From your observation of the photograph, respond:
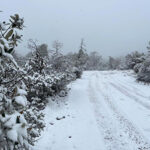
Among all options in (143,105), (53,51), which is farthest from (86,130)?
(53,51)

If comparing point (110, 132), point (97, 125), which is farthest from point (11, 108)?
point (97, 125)

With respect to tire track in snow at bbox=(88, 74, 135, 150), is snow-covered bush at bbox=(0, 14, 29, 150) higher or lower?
higher

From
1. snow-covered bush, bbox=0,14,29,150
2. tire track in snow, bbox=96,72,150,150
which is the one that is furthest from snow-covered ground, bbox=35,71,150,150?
snow-covered bush, bbox=0,14,29,150

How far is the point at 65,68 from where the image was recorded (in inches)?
423

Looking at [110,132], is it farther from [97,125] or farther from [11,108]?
[11,108]

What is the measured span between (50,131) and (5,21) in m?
4.16

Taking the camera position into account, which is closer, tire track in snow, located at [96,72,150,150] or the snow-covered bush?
the snow-covered bush

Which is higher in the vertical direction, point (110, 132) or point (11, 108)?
point (11, 108)

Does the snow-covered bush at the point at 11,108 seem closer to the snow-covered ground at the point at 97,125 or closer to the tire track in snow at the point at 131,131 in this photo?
the snow-covered ground at the point at 97,125

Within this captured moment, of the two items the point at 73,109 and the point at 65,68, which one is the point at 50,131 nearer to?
the point at 73,109

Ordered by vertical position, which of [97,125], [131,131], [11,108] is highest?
[11,108]

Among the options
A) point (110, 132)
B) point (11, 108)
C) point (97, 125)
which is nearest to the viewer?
point (11, 108)

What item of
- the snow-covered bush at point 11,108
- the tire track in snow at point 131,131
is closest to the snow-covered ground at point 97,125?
the tire track in snow at point 131,131

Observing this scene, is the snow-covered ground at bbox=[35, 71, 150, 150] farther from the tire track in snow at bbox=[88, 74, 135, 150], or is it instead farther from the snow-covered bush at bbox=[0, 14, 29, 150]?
the snow-covered bush at bbox=[0, 14, 29, 150]
